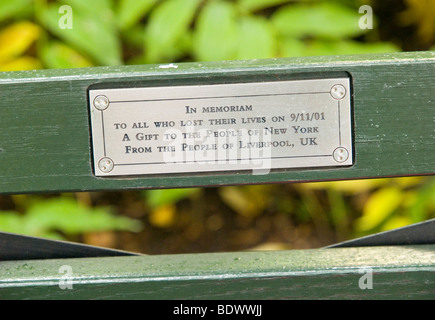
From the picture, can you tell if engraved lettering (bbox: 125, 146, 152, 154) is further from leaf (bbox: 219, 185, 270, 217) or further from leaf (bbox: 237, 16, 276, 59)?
leaf (bbox: 219, 185, 270, 217)

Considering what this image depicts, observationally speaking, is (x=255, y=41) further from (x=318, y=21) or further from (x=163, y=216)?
(x=163, y=216)

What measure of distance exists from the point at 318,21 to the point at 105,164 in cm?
69

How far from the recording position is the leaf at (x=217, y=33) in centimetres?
106

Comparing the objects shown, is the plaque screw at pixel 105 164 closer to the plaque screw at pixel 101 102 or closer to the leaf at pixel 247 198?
the plaque screw at pixel 101 102

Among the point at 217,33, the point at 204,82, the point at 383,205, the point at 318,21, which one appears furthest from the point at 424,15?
the point at 204,82

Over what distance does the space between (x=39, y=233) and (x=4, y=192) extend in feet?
1.49

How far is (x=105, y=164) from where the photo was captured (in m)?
0.67

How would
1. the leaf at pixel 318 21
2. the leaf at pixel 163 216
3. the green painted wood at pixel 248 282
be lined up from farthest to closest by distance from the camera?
the leaf at pixel 163 216
the leaf at pixel 318 21
the green painted wood at pixel 248 282

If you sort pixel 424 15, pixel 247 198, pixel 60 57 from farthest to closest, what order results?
pixel 247 198
pixel 424 15
pixel 60 57

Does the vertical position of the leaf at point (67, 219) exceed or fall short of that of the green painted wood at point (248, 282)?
it exceeds it

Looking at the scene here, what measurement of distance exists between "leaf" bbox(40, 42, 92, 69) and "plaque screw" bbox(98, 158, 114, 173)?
0.57 metres

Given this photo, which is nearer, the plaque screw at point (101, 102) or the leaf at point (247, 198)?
the plaque screw at point (101, 102)

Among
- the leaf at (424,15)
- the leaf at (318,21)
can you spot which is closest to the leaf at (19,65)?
the leaf at (318,21)
